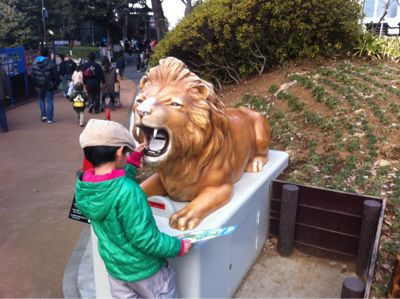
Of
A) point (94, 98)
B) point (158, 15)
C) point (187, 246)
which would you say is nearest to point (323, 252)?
point (187, 246)

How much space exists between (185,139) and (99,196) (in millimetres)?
757

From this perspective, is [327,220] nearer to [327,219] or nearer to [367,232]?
[327,219]

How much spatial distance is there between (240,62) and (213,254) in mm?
6796

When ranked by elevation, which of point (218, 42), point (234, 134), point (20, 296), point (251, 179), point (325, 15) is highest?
point (325, 15)

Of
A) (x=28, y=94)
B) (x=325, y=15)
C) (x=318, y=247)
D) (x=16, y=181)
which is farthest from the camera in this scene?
(x=28, y=94)

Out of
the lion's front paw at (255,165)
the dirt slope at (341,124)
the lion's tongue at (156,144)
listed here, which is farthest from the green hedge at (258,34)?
the lion's tongue at (156,144)

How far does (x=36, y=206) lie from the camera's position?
519 cm

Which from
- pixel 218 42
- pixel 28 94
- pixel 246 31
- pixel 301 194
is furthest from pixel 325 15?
pixel 28 94

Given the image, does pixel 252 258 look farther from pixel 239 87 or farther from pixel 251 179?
pixel 239 87

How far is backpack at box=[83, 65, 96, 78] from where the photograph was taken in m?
10.5

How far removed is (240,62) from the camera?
29.2ft

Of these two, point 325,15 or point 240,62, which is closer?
point 325,15

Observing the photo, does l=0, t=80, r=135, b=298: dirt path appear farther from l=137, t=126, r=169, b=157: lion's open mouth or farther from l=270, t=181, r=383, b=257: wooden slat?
l=270, t=181, r=383, b=257: wooden slat

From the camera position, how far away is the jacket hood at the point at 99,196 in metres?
2.03
